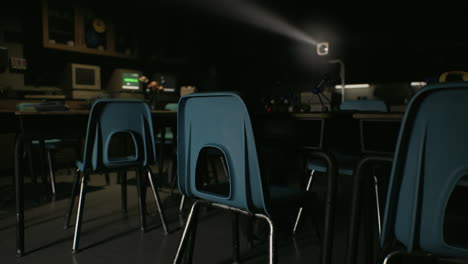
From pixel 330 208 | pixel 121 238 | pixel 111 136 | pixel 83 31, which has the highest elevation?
pixel 83 31

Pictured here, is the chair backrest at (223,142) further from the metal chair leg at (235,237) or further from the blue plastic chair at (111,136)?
the blue plastic chair at (111,136)

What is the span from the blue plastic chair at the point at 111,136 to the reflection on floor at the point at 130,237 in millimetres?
143

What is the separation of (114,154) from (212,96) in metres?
4.58

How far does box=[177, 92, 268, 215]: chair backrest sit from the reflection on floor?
762mm

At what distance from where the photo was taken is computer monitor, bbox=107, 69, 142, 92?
6027mm

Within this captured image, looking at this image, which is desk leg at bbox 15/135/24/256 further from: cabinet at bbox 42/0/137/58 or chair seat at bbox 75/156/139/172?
cabinet at bbox 42/0/137/58

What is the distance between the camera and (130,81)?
616cm

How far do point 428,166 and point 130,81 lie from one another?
5.97 meters

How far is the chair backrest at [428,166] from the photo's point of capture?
70 cm

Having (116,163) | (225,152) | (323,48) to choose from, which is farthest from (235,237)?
(323,48)

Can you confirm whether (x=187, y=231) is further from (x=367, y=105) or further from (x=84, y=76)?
(x=84, y=76)

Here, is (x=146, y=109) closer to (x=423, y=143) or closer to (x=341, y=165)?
(x=341, y=165)

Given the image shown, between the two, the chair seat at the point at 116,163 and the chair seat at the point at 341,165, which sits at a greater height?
the chair seat at the point at 341,165

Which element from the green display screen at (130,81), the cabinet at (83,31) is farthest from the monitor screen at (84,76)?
the green display screen at (130,81)
